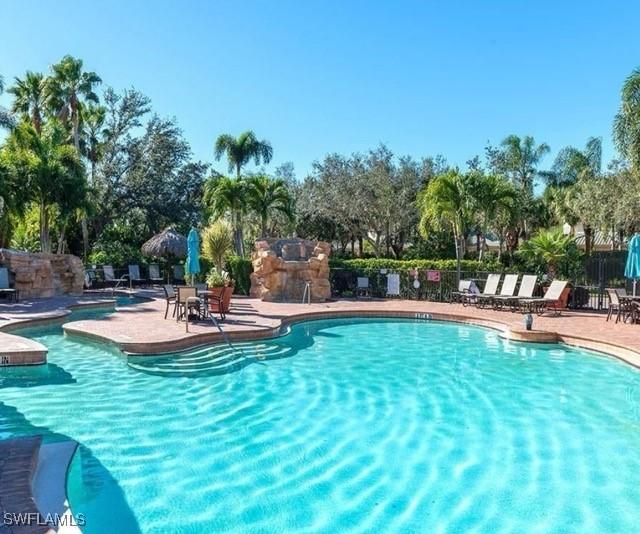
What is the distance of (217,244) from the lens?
2048 cm

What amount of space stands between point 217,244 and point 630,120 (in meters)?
14.9

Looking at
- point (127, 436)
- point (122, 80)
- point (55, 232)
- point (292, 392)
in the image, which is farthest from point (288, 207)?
point (127, 436)

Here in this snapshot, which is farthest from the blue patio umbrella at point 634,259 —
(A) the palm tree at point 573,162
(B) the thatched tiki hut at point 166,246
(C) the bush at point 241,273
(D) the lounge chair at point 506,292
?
(A) the palm tree at point 573,162

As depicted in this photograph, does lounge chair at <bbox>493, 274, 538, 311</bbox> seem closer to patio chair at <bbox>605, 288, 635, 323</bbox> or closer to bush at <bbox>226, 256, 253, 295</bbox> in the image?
patio chair at <bbox>605, 288, 635, 323</bbox>

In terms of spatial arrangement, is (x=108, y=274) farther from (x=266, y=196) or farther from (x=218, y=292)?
(x=218, y=292)

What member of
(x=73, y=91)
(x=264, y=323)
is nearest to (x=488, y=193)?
(x=264, y=323)

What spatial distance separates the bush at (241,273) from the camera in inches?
784

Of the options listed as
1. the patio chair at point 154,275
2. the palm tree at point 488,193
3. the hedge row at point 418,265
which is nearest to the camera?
the hedge row at point 418,265

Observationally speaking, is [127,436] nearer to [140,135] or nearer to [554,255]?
[554,255]

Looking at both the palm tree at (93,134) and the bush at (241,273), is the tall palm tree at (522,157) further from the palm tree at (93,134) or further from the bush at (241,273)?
the palm tree at (93,134)

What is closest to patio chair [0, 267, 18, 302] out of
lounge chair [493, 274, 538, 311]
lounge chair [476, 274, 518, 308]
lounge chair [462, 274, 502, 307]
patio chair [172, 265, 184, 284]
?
patio chair [172, 265, 184, 284]

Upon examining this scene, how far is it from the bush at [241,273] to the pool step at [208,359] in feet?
31.6

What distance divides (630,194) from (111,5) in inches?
852

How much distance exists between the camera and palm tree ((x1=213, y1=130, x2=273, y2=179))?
28.9 meters
